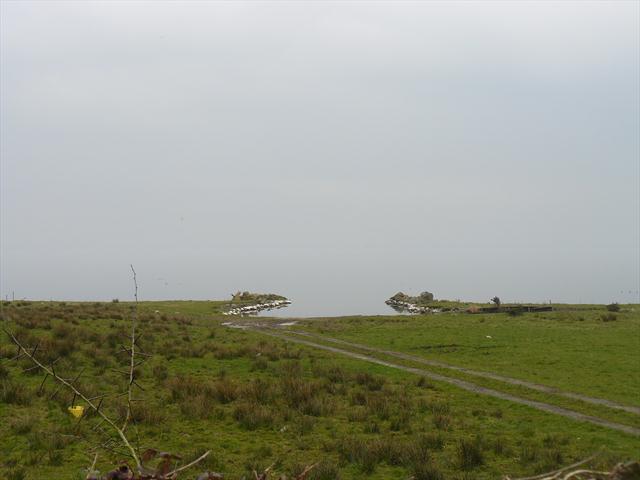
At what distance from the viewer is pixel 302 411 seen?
48.2ft

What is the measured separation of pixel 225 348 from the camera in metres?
24.5

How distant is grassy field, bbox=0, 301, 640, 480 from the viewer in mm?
10750

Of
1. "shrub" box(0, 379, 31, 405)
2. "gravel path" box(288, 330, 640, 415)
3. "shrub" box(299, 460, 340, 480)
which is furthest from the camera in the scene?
"gravel path" box(288, 330, 640, 415)

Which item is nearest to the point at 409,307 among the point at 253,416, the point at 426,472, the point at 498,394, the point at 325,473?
the point at 498,394

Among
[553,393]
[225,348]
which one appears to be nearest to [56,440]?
[225,348]

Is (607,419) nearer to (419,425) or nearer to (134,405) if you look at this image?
(419,425)

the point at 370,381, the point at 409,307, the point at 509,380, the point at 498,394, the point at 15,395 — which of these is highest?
the point at 409,307

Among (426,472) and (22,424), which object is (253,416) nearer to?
(426,472)

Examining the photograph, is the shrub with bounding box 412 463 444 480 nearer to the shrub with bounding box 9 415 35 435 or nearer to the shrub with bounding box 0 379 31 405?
the shrub with bounding box 9 415 35 435

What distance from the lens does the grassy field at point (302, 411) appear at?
423 inches

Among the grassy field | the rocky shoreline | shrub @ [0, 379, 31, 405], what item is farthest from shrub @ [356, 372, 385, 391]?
the rocky shoreline

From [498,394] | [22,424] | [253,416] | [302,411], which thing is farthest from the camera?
[498,394]

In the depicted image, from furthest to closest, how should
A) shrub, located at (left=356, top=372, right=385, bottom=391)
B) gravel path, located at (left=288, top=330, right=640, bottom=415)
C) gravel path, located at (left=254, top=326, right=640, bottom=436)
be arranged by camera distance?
shrub, located at (left=356, top=372, right=385, bottom=391)
gravel path, located at (left=288, top=330, right=640, bottom=415)
gravel path, located at (left=254, top=326, right=640, bottom=436)

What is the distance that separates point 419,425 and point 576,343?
64.5 ft
